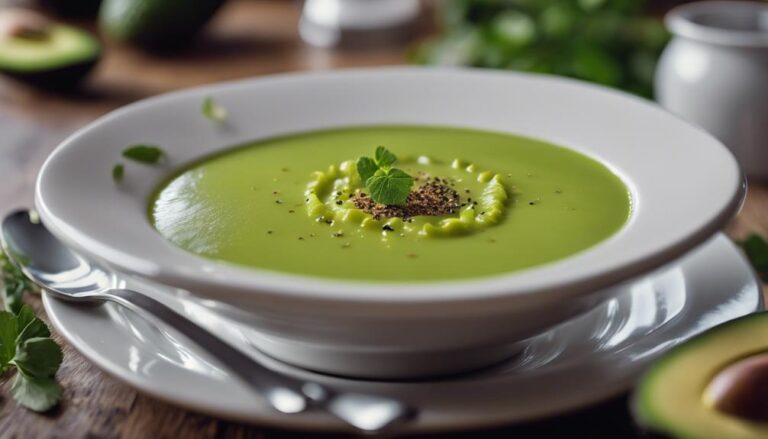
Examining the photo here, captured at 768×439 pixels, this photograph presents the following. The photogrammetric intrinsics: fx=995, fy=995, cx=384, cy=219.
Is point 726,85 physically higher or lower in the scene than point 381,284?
lower

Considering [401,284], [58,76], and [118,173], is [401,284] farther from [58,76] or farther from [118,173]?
[58,76]

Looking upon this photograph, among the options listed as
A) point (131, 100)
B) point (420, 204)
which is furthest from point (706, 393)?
point (131, 100)

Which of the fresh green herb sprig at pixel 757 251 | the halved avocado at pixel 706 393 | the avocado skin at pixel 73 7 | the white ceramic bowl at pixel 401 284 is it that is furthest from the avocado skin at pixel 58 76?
the halved avocado at pixel 706 393

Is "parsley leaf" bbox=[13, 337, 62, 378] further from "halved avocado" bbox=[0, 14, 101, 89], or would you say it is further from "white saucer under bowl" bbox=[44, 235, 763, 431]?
"halved avocado" bbox=[0, 14, 101, 89]

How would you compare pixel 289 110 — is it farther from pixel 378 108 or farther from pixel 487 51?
pixel 487 51

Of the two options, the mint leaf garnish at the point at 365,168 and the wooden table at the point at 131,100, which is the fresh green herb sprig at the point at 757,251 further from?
the mint leaf garnish at the point at 365,168

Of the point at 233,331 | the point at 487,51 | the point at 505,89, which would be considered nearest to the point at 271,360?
the point at 233,331

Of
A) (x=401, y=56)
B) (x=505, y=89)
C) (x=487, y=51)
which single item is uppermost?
(x=505, y=89)
